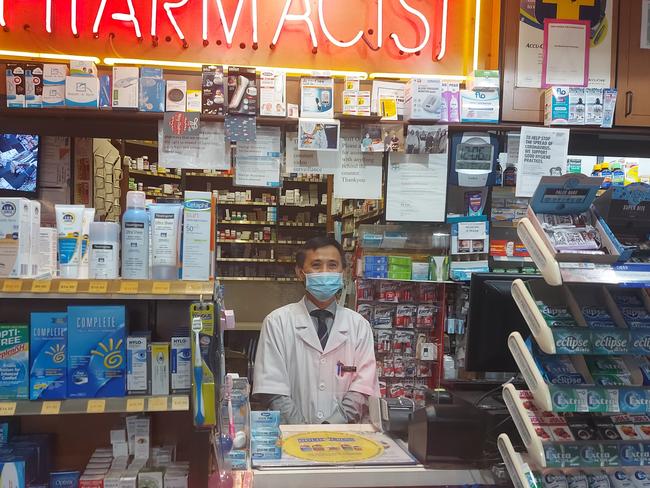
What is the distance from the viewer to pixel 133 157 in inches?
266

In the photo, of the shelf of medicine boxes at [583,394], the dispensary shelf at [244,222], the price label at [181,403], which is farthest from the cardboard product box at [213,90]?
the dispensary shelf at [244,222]

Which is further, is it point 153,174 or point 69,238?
point 153,174

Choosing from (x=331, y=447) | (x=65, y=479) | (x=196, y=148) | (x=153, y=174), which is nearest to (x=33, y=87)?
(x=196, y=148)

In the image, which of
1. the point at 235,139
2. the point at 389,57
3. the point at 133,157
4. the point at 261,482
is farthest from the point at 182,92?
Answer: the point at 133,157

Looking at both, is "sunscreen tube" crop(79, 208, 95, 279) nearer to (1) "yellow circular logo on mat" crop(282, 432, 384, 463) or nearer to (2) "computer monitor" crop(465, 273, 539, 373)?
(1) "yellow circular logo on mat" crop(282, 432, 384, 463)

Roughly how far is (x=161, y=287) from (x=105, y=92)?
4.91 ft

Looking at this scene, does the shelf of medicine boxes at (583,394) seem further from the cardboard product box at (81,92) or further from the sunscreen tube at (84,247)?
the cardboard product box at (81,92)

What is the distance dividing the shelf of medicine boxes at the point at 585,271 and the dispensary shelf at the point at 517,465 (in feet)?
1.74

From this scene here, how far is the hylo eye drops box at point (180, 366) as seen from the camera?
2064mm

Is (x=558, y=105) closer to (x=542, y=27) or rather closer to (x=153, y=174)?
(x=542, y=27)

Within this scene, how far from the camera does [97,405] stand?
197 cm

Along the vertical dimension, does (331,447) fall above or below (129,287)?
below

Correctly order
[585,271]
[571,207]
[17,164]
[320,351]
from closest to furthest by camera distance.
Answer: [585,271] < [571,207] < [320,351] < [17,164]

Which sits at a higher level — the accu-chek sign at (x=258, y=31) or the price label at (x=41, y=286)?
the accu-chek sign at (x=258, y=31)
